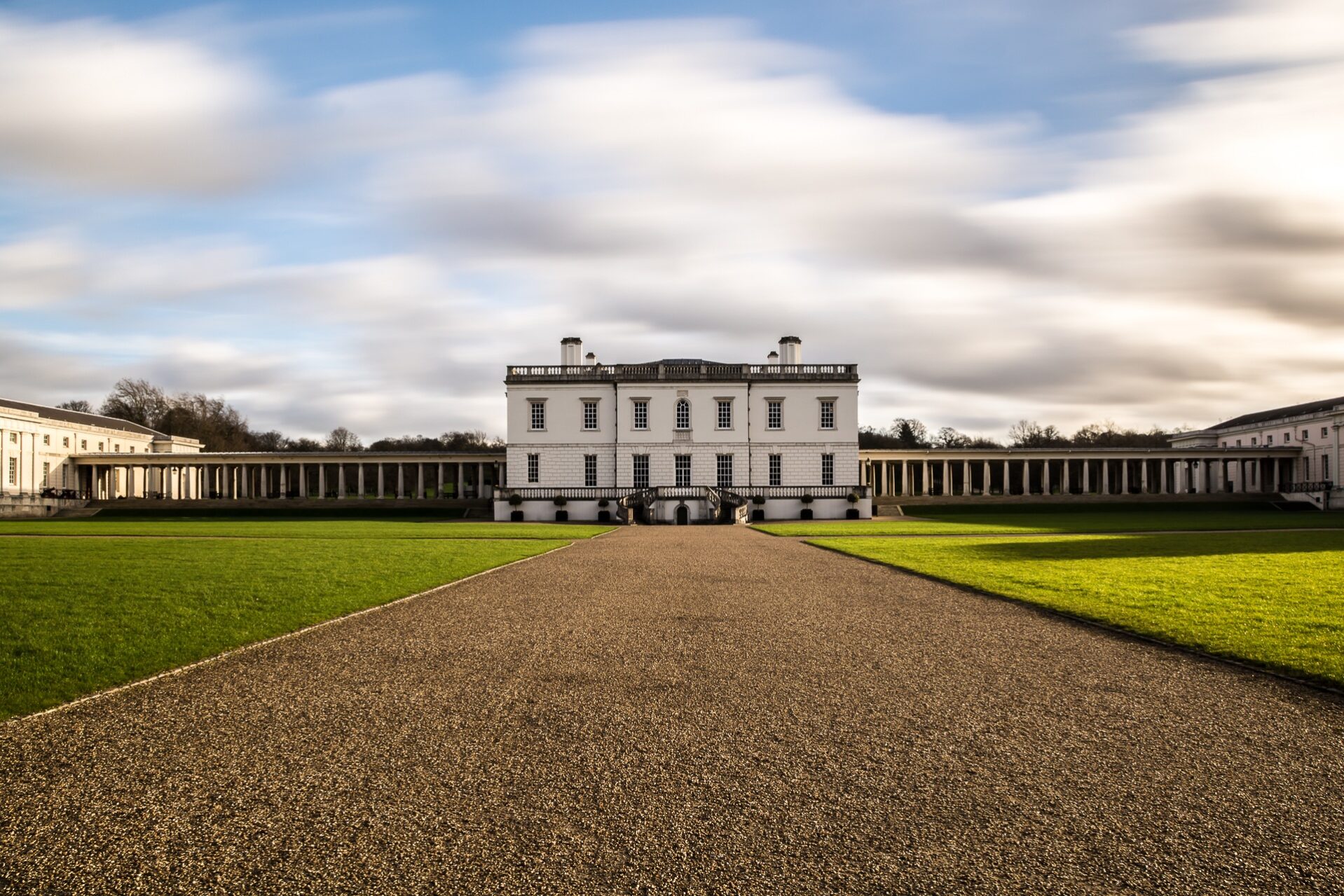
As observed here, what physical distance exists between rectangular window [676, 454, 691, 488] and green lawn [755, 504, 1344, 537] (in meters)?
9.00

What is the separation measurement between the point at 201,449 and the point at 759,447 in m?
67.2

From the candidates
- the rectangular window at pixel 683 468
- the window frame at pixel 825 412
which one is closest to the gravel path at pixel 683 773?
the rectangular window at pixel 683 468

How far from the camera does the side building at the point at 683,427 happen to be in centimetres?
5200

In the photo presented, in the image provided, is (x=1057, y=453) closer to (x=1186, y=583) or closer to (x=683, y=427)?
(x=683, y=427)

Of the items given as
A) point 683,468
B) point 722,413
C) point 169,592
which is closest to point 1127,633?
point 169,592

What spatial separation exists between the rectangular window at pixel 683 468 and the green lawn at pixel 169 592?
24913mm

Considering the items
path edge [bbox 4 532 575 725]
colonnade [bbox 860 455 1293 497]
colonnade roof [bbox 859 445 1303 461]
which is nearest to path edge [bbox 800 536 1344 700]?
path edge [bbox 4 532 575 725]

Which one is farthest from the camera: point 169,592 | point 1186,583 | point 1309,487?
point 1309,487

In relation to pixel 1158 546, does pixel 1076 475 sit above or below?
above

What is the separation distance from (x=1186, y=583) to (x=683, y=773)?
13.0m

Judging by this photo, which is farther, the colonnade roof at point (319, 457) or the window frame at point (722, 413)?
the colonnade roof at point (319, 457)

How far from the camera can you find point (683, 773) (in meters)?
5.51

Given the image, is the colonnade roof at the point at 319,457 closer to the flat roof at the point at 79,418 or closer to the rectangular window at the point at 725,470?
the flat roof at the point at 79,418

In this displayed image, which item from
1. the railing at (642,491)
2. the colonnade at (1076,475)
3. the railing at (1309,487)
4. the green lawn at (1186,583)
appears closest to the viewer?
the green lawn at (1186,583)
